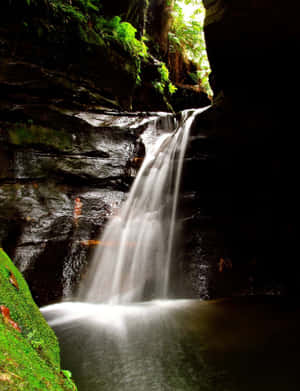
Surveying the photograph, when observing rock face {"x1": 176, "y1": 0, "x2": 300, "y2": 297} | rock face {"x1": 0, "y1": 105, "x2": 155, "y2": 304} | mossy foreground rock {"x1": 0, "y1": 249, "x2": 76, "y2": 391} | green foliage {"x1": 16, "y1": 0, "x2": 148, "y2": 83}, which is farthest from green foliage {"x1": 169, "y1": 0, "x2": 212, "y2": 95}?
mossy foreground rock {"x1": 0, "y1": 249, "x2": 76, "y2": 391}

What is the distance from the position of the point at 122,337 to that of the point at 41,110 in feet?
16.3

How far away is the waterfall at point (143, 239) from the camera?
4.09 metres

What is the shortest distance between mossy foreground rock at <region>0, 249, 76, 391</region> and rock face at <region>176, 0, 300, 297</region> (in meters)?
2.79

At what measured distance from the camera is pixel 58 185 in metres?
5.01

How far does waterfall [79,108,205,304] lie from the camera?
409 centimetres

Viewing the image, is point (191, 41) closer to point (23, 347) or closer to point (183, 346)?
point (183, 346)

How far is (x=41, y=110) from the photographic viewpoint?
5625 mm

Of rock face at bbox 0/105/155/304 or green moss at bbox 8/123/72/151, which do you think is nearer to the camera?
rock face at bbox 0/105/155/304

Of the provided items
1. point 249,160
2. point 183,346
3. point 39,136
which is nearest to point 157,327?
point 183,346

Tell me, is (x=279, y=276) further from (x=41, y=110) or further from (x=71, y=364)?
(x=41, y=110)

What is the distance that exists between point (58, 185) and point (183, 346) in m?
→ 3.79

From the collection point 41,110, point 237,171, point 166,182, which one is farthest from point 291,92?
point 41,110

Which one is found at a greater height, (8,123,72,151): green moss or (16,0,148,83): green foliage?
(16,0,148,83): green foliage

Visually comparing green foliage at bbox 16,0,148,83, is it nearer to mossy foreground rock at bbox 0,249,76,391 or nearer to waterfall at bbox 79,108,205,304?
waterfall at bbox 79,108,205,304
